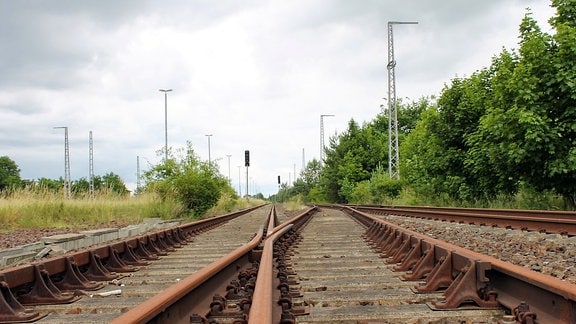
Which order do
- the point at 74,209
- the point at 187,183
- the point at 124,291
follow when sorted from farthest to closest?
1. the point at 187,183
2. the point at 74,209
3. the point at 124,291

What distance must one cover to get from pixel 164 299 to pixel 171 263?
3555 millimetres

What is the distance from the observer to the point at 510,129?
501 inches

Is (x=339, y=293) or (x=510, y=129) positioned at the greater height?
(x=510, y=129)

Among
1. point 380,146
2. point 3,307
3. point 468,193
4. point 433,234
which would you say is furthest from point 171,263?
point 380,146

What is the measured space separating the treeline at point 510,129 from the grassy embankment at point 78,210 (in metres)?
10.6

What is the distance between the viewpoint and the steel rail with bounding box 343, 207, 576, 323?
8.25ft

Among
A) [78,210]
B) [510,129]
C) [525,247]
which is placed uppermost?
[510,129]

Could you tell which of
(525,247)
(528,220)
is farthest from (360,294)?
(528,220)

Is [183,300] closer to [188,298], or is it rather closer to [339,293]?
[188,298]

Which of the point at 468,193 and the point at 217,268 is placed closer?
the point at 217,268

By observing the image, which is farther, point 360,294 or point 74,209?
point 74,209

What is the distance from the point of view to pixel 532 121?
11.8 meters

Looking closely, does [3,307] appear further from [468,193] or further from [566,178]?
[468,193]

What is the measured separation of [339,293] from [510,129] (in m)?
10.4
